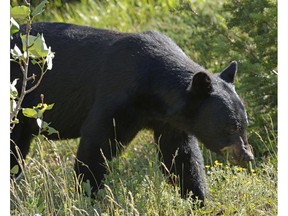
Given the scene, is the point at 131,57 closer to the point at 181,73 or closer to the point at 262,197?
the point at 181,73

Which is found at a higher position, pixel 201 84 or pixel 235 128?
pixel 201 84

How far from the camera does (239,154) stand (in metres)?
5.91

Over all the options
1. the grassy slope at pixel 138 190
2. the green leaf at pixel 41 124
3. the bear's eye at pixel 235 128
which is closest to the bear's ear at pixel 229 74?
the bear's eye at pixel 235 128

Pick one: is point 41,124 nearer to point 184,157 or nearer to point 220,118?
point 220,118

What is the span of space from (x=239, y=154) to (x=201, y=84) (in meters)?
0.69

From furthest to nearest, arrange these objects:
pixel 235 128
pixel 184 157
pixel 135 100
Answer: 1. pixel 184 157
2. pixel 135 100
3. pixel 235 128

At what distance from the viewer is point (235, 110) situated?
19.4ft

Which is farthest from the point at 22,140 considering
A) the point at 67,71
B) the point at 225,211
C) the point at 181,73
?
the point at 225,211

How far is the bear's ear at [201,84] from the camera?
5852 millimetres

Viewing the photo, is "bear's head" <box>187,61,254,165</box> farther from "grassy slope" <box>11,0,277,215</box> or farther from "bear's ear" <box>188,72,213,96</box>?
"grassy slope" <box>11,0,277,215</box>

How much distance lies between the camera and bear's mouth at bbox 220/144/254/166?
5.89 metres

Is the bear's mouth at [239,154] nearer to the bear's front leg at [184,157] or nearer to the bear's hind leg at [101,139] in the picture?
the bear's front leg at [184,157]

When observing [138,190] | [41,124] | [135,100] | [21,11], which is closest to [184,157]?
[138,190]

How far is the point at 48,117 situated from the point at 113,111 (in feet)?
3.12
